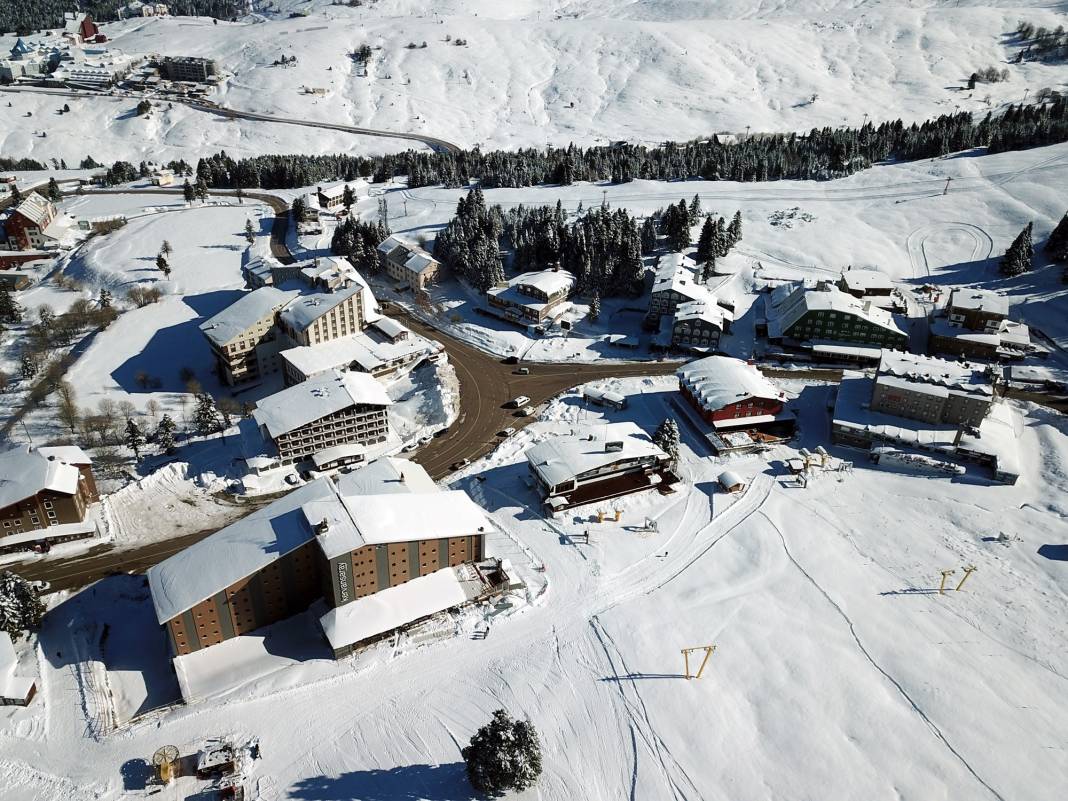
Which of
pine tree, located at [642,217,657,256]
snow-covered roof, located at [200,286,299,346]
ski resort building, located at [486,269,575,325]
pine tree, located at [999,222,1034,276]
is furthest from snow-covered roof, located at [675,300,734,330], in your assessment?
snow-covered roof, located at [200,286,299,346]

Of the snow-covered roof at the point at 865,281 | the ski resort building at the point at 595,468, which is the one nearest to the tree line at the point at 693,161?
the snow-covered roof at the point at 865,281

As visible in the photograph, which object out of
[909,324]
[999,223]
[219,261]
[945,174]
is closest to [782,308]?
[909,324]

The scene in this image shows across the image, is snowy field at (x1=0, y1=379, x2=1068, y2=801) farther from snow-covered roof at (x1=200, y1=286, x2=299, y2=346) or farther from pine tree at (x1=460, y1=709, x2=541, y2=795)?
snow-covered roof at (x1=200, y1=286, x2=299, y2=346)

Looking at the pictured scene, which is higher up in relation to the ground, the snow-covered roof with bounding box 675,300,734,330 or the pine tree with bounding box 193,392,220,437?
the snow-covered roof with bounding box 675,300,734,330

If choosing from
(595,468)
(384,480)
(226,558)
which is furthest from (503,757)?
(595,468)

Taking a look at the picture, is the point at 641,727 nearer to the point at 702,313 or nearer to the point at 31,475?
the point at 31,475

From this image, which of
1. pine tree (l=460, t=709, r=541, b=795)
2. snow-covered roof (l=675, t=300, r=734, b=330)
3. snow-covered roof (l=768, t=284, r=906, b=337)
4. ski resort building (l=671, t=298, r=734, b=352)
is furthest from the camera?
ski resort building (l=671, t=298, r=734, b=352)
